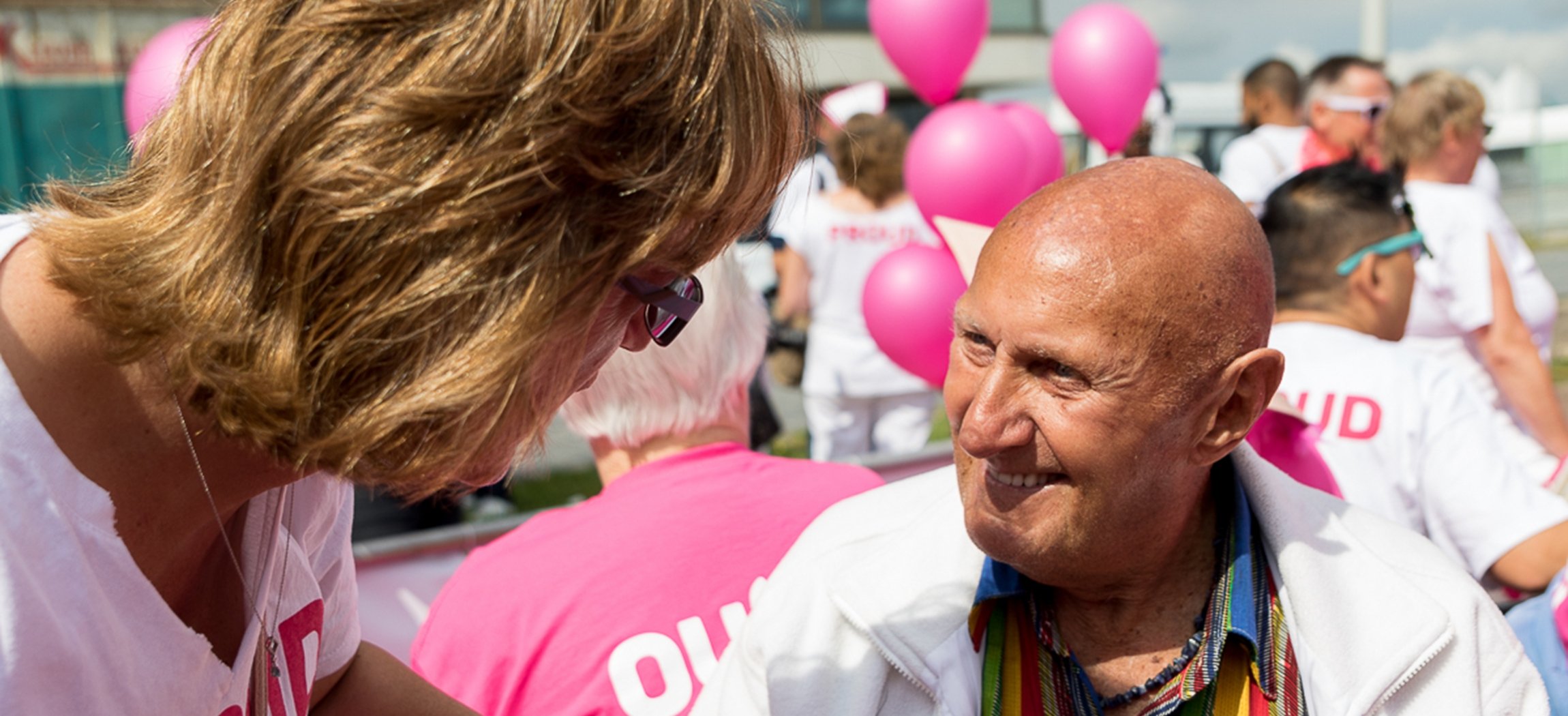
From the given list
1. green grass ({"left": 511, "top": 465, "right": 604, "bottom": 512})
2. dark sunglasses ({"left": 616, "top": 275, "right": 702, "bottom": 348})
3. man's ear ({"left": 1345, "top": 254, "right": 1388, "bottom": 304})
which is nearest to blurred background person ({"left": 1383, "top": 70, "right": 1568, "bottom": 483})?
man's ear ({"left": 1345, "top": 254, "right": 1388, "bottom": 304})

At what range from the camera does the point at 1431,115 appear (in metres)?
4.45

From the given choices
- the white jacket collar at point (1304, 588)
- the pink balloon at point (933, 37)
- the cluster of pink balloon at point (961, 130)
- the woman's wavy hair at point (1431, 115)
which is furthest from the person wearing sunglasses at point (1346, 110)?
the white jacket collar at point (1304, 588)

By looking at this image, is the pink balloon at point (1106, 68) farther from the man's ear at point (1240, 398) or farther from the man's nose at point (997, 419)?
the man's nose at point (997, 419)

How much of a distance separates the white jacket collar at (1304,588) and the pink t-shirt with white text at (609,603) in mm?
420

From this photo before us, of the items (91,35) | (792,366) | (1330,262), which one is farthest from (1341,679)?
(91,35)

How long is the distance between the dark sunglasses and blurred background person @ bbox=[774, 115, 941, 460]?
4.35m

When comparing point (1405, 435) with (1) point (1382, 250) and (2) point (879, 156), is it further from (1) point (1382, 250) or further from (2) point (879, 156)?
(2) point (879, 156)

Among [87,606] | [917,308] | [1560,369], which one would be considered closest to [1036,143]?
[917,308]

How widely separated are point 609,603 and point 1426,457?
1.60 meters

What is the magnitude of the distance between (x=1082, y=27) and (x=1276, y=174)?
1.45m

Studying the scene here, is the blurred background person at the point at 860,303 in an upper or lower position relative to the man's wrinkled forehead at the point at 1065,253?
lower

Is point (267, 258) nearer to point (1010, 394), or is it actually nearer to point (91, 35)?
point (1010, 394)

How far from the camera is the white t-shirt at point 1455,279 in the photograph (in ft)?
12.4

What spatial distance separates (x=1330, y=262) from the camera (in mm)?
2764
